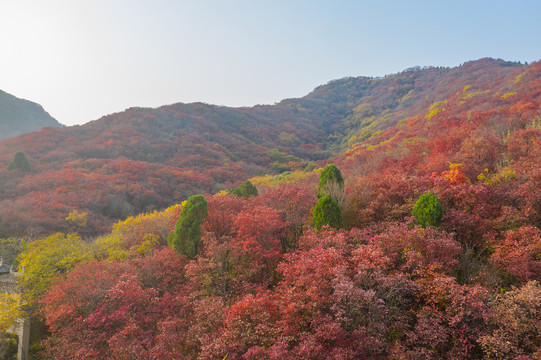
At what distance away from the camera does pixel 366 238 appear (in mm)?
9359

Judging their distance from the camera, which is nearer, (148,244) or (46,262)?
(46,262)

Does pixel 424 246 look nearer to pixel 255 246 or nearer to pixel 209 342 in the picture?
pixel 255 246

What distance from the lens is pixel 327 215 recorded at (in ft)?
35.3

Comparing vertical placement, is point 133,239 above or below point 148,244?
above

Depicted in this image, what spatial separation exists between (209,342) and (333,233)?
575 cm

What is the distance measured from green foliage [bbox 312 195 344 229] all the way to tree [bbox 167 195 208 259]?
5.65 metres

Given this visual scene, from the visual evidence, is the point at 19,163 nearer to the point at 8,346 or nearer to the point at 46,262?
the point at 46,262

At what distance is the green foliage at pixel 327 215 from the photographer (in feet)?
35.1

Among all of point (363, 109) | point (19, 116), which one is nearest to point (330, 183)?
point (363, 109)

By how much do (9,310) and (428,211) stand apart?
52.2 feet

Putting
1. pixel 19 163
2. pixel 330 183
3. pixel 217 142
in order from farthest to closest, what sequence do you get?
pixel 217 142 → pixel 19 163 → pixel 330 183

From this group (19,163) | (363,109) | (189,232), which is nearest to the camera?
(189,232)

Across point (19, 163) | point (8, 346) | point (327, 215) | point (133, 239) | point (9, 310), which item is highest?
point (19, 163)

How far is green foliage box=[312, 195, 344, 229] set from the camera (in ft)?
35.1
